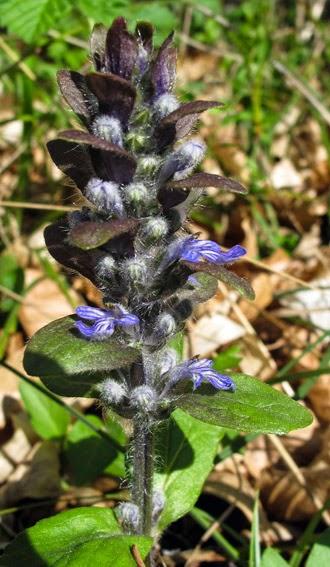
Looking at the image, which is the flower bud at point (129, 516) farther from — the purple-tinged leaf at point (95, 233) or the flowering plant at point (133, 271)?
the purple-tinged leaf at point (95, 233)

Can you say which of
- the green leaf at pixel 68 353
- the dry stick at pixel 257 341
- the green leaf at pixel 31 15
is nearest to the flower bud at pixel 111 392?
the green leaf at pixel 68 353

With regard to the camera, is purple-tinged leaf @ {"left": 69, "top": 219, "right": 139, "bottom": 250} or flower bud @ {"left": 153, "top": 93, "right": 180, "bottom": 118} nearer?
purple-tinged leaf @ {"left": 69, "top": 219, "right": 139, "bottom": 250}

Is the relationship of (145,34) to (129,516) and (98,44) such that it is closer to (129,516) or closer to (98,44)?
(98,44)

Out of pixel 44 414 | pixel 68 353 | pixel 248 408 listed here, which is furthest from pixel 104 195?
pixel 44 414

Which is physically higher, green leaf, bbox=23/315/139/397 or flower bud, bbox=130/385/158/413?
green leaf, bbox=23/315/139/397

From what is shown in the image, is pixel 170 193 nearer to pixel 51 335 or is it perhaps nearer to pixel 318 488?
pixel 51 335

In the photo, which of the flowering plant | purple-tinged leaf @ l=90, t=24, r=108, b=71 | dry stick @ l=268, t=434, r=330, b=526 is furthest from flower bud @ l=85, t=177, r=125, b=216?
dry stick @ l=268, t=434, r=330, b=526

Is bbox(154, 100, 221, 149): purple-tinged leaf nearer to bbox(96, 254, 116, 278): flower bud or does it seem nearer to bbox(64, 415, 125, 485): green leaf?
bbox(96, 254, 116, 278): flower bud
